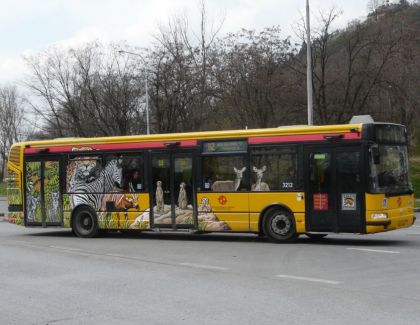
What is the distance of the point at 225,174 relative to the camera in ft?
51.8

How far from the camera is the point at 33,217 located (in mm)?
18594

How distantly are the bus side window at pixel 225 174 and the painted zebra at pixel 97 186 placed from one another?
106 inches

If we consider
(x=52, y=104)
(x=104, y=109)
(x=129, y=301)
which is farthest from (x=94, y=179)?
(x=52, y=104)

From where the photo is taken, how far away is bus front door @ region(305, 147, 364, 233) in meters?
14.1

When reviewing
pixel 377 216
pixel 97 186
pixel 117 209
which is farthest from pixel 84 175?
pixel 377 216

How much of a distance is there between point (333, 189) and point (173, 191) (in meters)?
4.22

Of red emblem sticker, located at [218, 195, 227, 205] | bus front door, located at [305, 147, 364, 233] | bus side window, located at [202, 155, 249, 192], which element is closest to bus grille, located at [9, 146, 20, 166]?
bus side window, located at [202, 155, 249, 192]

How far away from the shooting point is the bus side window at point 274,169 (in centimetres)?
1493

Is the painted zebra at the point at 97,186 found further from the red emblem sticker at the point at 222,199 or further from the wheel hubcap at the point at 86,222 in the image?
the red emblem sticker at the point at 222,199

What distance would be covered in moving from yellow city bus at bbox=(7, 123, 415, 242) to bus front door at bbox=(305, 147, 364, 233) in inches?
0.9

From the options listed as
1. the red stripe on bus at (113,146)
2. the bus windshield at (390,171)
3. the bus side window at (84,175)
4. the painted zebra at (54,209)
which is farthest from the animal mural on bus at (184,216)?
the bus windshield at (390,171)

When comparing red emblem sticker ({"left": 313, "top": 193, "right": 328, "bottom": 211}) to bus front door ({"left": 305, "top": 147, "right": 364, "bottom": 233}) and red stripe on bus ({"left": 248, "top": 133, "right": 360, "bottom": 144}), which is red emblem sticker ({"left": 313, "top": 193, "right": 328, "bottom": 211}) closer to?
bus front door ({"left": 305, "top": 147, "right": 364, "bottom": 233})

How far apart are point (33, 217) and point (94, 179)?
241cm

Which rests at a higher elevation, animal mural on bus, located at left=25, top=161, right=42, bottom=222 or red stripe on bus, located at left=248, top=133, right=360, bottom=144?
red stripe on bus, located at left=248, top=133, right=360, bottom=144
